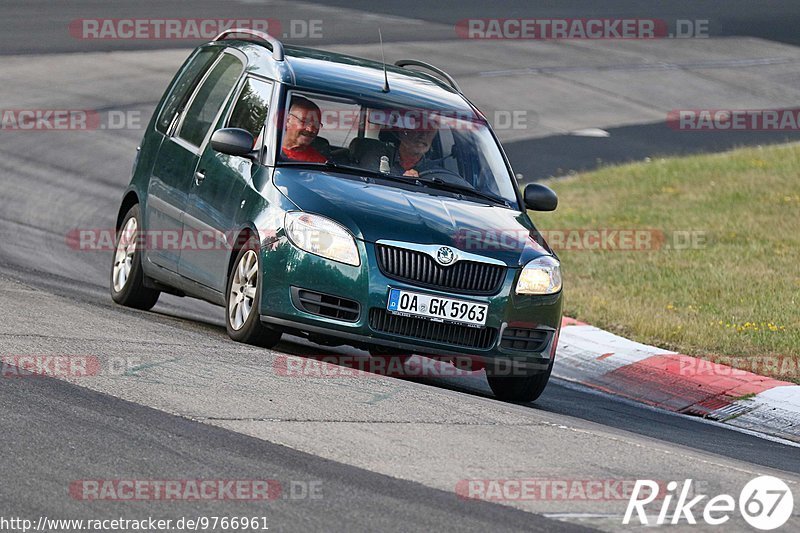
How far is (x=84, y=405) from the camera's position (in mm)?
7020

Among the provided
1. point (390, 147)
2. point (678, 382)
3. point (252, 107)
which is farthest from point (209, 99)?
point (678, 382)

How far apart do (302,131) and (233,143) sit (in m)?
0.50

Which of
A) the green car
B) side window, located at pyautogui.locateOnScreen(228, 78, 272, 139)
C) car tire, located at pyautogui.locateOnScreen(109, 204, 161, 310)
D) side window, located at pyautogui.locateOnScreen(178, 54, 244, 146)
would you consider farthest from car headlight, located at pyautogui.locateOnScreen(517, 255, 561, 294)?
car tire, located at pyautogui.locateOnScreen(109, 204, 161, 310)

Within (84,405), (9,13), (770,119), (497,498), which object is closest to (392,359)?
(84,405)

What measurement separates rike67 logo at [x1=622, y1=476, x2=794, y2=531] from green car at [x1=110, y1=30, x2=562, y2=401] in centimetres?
237

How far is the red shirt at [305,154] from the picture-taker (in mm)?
9398

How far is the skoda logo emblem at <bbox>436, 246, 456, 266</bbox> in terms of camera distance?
28.2 ft

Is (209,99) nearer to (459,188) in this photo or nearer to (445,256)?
(459,188)

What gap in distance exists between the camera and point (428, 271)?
8.62 meters

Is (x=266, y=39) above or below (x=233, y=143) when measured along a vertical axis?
above

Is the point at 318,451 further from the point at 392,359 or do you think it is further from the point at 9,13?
the point at 9,13

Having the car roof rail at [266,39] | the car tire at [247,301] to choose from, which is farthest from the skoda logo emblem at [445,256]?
the car roof rail at [266,39]

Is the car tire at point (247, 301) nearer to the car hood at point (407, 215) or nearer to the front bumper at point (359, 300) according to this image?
the front bumper at point (359, 300)

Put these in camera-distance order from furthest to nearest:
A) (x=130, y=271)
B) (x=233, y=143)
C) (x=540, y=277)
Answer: (x=130, y=271)
(x=233, y=143)
(x=540, y=277)
